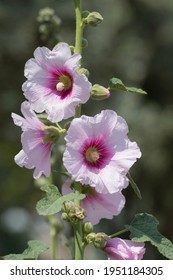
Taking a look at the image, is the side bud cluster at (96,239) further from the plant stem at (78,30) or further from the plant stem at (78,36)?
the plant stem at (78,30)

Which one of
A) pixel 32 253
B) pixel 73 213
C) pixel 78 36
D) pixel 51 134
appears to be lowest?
pixel 32 253

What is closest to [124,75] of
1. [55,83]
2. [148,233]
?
[55,83]

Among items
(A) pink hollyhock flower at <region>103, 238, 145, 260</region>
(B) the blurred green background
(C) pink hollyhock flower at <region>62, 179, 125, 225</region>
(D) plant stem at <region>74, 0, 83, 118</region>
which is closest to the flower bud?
(D) plant stem at <region>74, 0, 83, 118</region>

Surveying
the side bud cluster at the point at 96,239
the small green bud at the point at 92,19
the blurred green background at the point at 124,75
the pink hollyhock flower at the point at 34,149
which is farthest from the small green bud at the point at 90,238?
the blurred green background at the point at 124,75

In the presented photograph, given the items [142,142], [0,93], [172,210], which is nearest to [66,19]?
[0,93]

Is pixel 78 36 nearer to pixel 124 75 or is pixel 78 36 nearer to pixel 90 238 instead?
pixel 90 238

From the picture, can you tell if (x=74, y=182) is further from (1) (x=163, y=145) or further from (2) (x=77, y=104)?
(1) (x=163, y=145)
